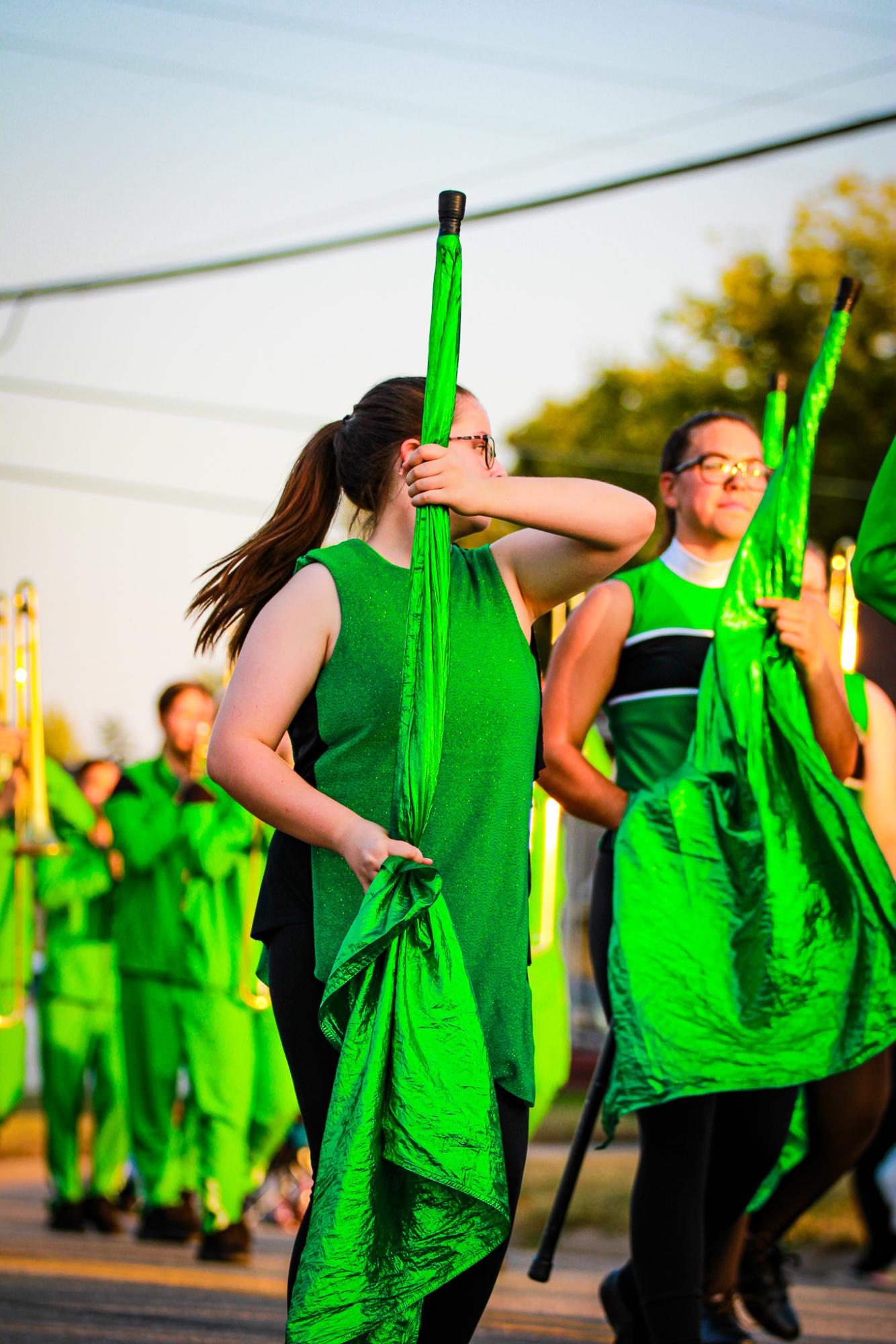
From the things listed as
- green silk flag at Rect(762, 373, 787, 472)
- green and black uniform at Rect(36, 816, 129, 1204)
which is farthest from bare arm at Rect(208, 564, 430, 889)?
green and black uniform at Rect(36, 816, 129, 1204)

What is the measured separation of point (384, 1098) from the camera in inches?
100

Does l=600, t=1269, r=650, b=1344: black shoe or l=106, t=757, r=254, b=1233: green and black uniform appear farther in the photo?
l=106, t=757, r=254, b=1233: green and black uniform

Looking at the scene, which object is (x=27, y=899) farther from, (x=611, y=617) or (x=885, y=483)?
(x=885, y=483)

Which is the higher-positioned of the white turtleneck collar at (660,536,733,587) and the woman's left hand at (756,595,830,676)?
the white turtleneck collar at (660,536,733,587)

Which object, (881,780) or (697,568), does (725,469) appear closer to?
(697,568)

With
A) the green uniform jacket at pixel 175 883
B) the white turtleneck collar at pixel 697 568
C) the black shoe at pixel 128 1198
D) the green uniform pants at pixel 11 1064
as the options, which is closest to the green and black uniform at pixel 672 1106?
the white turtleneck collar at pixel 697 568

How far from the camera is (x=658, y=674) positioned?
3914 millimetres

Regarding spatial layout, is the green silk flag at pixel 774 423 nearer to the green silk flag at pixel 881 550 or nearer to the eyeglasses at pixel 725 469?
the eyeglasses at pixel 725 469

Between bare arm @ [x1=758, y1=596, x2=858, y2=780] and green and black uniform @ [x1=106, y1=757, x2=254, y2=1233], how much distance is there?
12.6ft

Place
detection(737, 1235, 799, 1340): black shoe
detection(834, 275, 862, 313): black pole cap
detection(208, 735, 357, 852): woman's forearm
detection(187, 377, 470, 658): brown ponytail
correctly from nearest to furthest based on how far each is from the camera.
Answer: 1. detection(208, 735, 357, 852): woman's forearm
2. detection(187, 377, 470, 658): brown ponytail
3. detection(834, 275, 862, 313): black pole cap
4. detection(737, 1235, 799, 1340): black shoe

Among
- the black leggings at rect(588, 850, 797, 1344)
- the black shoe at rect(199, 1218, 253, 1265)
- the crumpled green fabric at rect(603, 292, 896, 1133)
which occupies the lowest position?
the black shoe at rect(199, 1218, 253, 1265)

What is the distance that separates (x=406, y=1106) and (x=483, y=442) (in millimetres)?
1076

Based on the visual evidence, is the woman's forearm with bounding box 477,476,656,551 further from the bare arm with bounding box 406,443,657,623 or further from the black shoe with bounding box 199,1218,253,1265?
the black shoe with bounding box 199,1218,253,1265

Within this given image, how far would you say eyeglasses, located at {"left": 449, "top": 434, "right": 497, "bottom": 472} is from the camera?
2838 mm
